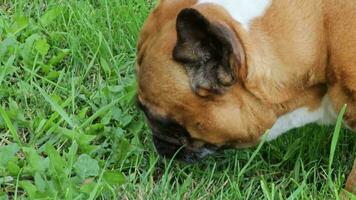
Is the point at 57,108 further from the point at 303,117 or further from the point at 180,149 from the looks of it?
the point at 303,117

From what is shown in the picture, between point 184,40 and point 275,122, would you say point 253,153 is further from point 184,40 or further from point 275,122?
point 184,40

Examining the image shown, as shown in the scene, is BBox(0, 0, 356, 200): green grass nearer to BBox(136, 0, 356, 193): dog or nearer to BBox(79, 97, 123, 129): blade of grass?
BBox(79, 97, 123, 129): blade of grass

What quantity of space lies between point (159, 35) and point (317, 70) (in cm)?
45

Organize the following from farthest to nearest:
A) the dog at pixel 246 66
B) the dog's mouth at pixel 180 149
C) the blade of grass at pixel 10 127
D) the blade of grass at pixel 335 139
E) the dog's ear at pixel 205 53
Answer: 1. the blade of grass at pixel 10 127
2. the dog's mouth at pixel 180 149
3. the blade of grass at pixel 335 139
4. the dog at pixel 246 66
5. the dog's ear at pixel 205 53

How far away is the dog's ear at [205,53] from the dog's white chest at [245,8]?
101mm

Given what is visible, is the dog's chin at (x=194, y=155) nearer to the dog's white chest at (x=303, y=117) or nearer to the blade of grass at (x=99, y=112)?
the dog's white chest at (x=303, y=117)

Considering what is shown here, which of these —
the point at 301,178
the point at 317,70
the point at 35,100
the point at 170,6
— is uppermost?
the point at 170,6

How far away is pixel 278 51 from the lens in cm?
249

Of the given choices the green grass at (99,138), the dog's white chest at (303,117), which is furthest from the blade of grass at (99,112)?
the dog's white chest at (303,117)

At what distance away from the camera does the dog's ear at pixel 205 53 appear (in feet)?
7.69

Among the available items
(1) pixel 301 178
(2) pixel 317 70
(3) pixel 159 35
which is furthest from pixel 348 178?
(3) pixel 159 35

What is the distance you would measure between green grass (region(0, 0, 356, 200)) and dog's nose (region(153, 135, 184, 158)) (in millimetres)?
69

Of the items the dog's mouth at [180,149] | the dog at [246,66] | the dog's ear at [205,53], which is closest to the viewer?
the dog's ear at [205,53]

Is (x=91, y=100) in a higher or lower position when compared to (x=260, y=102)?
lower
